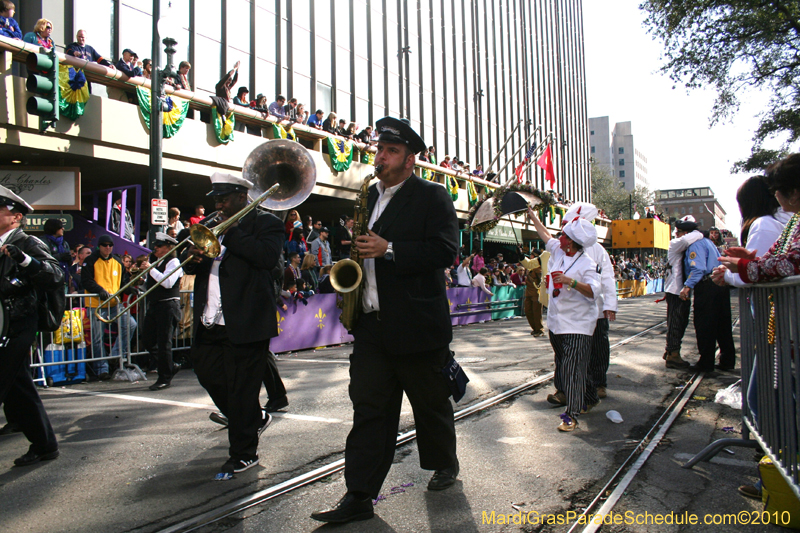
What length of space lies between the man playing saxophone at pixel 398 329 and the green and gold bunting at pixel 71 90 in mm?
9543

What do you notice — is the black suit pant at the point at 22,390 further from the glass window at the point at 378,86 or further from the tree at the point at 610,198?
the tree at the point at 610,198

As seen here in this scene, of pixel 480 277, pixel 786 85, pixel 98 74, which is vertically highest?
→ pixel 786 85

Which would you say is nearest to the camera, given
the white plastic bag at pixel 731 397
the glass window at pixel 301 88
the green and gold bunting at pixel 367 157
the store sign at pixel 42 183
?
the white plastic bag at pixel 731 397

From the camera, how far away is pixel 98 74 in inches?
439

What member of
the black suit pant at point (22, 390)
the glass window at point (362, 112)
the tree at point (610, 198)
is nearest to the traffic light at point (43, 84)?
the black suit pant at point (22, 390)

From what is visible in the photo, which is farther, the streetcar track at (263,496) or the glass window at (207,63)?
the glass window at (207,63)

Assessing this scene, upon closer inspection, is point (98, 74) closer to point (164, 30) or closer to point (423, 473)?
point (164, 30)

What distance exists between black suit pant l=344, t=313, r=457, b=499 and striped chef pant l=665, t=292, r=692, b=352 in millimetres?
5503

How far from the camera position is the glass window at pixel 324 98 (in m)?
22.2

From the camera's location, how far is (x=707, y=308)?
7.73m

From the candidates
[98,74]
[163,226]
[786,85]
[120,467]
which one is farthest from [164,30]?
[786,85]

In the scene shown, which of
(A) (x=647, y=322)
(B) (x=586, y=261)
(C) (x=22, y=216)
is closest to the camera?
(C) (x=22, y=216)

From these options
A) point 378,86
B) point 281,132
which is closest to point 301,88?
point 378,86

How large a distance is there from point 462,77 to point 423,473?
Answer: 33.7 meters
